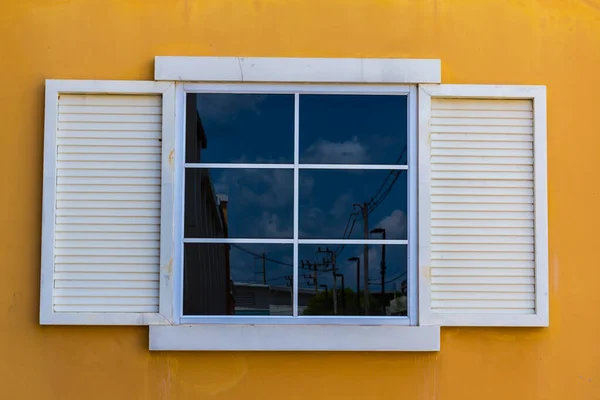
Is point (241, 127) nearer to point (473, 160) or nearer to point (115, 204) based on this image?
point (115, 204)

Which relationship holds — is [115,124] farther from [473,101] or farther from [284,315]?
[473,101]

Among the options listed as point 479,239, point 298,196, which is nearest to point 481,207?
point 479,239

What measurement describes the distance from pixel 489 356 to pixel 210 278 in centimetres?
164

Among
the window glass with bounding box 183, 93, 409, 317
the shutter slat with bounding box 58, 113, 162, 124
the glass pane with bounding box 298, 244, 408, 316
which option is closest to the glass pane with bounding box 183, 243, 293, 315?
the window glass with bounding box 183, 93, 409, 317

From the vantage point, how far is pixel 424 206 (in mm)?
3824

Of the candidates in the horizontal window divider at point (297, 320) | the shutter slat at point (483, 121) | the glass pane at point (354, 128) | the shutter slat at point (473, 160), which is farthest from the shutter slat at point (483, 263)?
the shutter slat at point (483, 121)

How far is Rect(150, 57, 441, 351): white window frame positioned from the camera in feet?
12.3

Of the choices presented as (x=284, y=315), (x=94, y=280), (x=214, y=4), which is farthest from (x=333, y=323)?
(x=214, y=4)

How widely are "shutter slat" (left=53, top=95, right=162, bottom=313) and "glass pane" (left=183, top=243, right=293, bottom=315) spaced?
21 cm

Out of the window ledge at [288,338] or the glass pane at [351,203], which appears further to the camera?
the glass pane at [351,203]

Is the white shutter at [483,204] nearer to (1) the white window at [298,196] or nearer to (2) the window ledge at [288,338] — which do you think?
(1) the white window at [298,196]

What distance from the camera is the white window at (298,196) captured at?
3.82 m

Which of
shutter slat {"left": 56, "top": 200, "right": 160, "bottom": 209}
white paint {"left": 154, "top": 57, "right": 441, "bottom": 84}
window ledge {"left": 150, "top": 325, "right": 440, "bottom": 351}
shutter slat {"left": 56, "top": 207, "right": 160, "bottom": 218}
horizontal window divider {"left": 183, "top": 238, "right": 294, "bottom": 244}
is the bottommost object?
window ledge {"left": 150, "top": 325, "right": 440, "bottom": 351}

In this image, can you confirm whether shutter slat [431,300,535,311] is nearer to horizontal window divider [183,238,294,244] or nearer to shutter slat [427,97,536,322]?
shutter slat [427,97,536,322]
